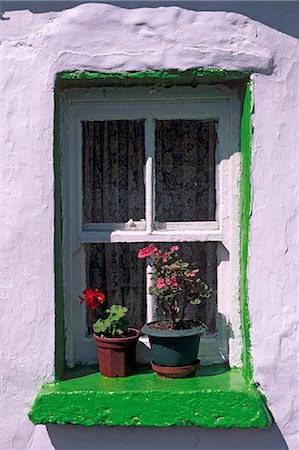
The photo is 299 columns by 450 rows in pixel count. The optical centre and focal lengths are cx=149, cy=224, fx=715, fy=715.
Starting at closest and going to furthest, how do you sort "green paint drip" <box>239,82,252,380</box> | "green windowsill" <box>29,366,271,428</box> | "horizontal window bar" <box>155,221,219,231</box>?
"green windowsill" <box>29,366,271,428</box> < "green paint drip" <box>239,82,252,380</box> < "horizontal window bar" <box>155,221,219,231</box>

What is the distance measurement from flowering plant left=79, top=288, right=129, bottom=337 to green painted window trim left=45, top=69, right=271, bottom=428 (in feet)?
0.41

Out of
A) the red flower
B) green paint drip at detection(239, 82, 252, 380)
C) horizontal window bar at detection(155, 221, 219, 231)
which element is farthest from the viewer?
horizontal window bar at detection(155, 221, 219, 231)

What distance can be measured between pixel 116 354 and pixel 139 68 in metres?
1.17

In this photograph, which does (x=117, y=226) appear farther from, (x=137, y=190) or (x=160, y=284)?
(x=160, y=284)

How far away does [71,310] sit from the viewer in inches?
121

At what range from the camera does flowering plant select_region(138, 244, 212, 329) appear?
2.93 m

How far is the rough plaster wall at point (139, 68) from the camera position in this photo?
2.85 meters

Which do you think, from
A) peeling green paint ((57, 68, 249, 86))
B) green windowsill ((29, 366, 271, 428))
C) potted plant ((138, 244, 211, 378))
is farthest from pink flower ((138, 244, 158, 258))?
peeling green paint ((57, 68, 249, 86))

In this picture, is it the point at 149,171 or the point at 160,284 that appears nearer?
the point at 160,284

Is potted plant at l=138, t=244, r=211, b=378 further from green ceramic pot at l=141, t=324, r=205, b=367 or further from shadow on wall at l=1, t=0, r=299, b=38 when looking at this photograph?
shadow on wall at l=1, t=0, r=299, b=38

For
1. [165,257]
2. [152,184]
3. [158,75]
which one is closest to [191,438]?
[165,257]

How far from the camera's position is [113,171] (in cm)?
317

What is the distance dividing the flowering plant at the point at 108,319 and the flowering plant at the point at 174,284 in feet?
0.53

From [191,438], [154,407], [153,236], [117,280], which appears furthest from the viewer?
[117,280]
